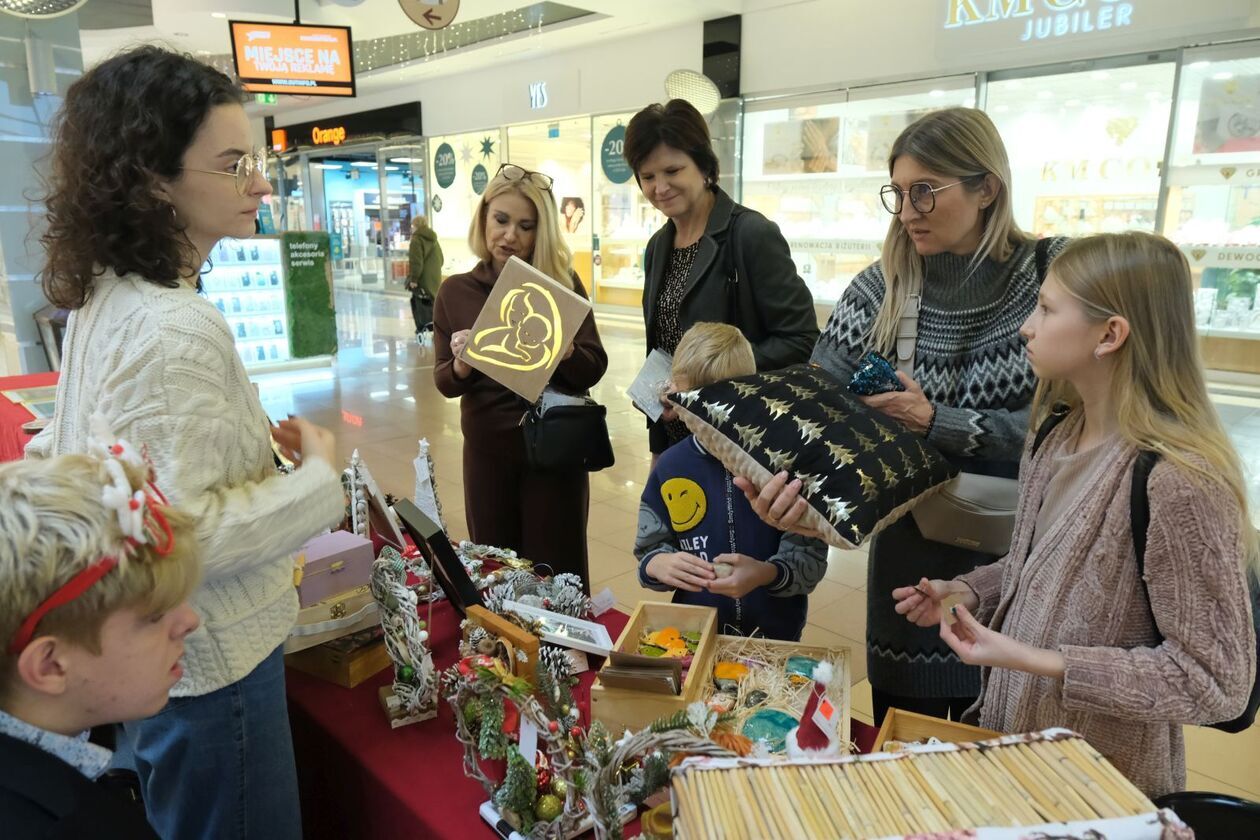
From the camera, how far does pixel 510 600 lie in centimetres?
170

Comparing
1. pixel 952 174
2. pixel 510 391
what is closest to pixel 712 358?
pixel 952 174

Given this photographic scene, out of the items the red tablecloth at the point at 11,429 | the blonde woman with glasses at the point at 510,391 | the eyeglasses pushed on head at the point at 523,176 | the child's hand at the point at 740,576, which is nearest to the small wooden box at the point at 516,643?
the child's hand at the point at 740,576

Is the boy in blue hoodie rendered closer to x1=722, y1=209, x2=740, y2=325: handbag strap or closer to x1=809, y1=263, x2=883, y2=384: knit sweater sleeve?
x1=809, y1=263, x2=883, y2=384: knit sweater sleeve

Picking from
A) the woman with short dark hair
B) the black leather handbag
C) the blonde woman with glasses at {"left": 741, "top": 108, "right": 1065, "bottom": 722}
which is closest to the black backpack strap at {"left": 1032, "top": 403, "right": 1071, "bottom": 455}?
A: the blonde woman with glasses at {"left": 741, "top": 108, "right": 1065, "bottom": 722}

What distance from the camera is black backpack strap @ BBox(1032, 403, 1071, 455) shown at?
4.67 feet

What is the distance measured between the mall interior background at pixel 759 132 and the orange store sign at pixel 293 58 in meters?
0.45

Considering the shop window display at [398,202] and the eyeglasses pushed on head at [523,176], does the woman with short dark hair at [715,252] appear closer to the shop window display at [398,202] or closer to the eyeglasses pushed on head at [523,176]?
the eyeglasses pushed on head at [523,176]

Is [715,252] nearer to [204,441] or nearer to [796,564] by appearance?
[796,564]

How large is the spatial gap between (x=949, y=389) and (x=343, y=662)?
139cm

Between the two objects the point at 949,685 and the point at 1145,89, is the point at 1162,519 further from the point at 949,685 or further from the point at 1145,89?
the point at 1145,89

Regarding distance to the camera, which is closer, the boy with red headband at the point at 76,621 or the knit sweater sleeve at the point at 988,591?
the boy with red headband at the point at 76,621

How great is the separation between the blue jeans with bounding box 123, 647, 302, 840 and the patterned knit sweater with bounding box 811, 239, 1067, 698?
124cm

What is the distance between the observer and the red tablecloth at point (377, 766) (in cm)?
130

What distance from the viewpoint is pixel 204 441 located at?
114 centimetres
